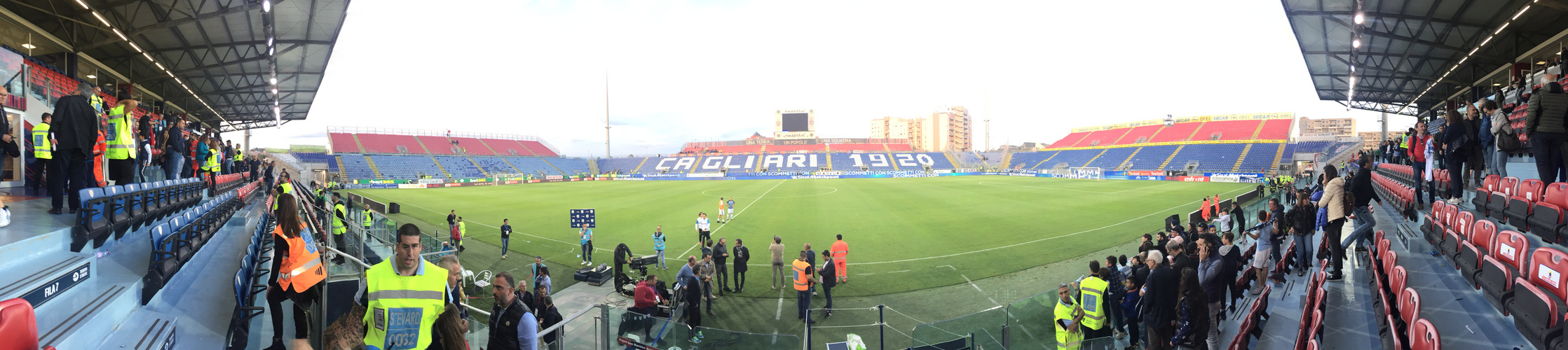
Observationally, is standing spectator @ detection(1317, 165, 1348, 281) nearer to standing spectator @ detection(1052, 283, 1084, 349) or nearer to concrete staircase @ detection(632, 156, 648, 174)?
standing spectator @ detection(1052, 283, 1084, 349)

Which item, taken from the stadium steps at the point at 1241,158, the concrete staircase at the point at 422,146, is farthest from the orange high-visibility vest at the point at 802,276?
the concrete staircase at the point at 422,146

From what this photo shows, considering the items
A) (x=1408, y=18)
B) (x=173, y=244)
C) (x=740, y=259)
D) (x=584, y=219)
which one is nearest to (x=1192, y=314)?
(x=740, y=259)

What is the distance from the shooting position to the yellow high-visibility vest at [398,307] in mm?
2900

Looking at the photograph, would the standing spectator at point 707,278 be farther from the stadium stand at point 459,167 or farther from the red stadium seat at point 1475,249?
the stadium stand at point 459,167

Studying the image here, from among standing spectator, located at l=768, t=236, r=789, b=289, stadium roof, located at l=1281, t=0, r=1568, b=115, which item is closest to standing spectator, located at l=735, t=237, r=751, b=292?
standing spectator, located at l=768, t=236, r=789, b=289

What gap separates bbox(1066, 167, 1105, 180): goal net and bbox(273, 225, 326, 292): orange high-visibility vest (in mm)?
59173

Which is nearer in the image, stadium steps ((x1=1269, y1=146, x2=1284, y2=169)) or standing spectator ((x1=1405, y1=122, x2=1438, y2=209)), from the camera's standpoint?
standing spectator ((x1=1405, y1=122, x2=1438, y2=209))

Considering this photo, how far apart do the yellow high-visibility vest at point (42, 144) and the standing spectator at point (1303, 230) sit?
15161mm

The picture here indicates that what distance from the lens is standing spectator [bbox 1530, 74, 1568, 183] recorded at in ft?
17.1

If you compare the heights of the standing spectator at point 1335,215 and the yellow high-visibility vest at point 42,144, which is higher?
the yellow high-visibility vest at point 42,144

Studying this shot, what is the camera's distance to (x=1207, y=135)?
61500 mm

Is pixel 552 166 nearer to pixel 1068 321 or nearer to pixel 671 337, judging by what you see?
pixel 671 337

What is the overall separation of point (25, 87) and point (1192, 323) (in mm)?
16803

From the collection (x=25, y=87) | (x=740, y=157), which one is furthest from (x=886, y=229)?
(x=740, y=157)
